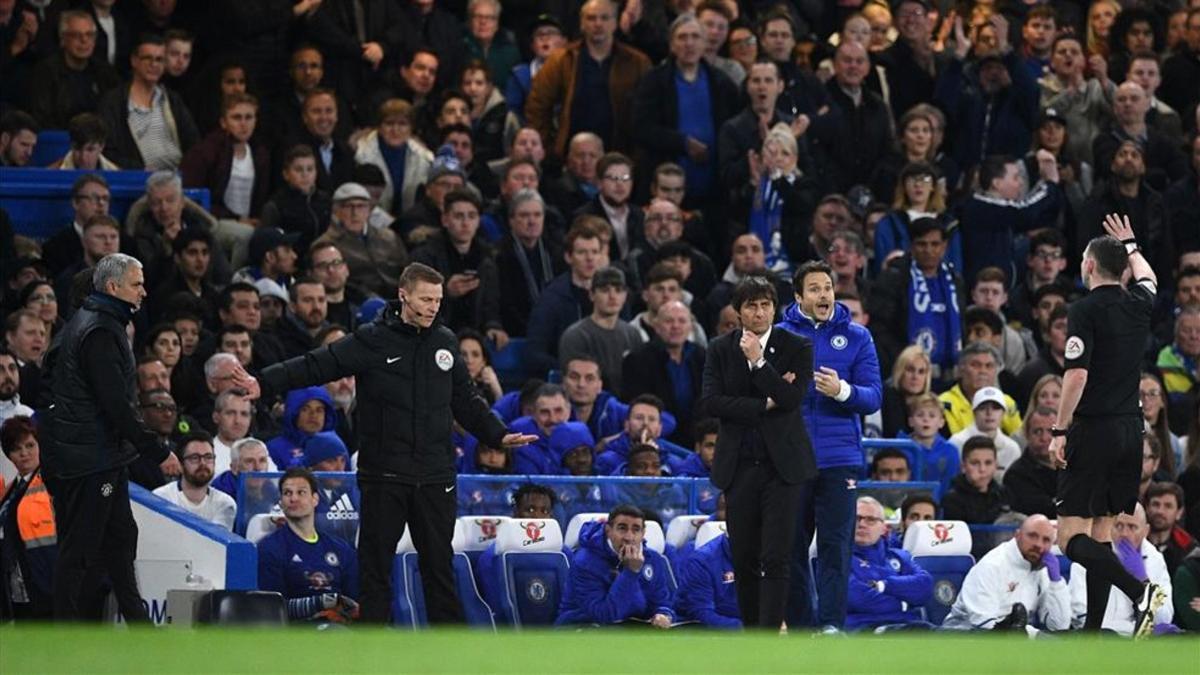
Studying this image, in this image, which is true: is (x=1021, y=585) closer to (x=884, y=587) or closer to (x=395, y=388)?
(x=884, y=587)

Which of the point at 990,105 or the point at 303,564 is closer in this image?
the point at 303,564

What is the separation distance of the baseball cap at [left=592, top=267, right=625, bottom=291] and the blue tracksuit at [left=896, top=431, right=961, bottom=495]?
8.03 ft

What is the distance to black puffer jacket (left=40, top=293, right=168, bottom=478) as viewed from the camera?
13.1m

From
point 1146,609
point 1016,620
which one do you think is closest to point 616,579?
point 1016,620

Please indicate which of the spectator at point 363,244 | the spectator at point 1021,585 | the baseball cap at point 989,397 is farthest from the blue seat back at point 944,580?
the spectator at point 363,244

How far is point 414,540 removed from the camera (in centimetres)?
1363

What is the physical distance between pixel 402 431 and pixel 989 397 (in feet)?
18.9

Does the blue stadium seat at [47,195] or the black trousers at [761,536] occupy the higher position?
the blue stadium seat at [47,195]

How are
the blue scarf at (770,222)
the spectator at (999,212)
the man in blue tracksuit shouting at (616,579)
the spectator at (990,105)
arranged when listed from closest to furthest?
the man in blue tracksuit shouting at (616,579) → the blue scarf at (770,222) → the spectator at (999,212) → the spectator at (990,105)

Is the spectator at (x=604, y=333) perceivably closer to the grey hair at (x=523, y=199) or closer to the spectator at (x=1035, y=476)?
the grey hair at (x=523, y=199)

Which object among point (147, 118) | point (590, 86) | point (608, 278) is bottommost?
point (608, 278)

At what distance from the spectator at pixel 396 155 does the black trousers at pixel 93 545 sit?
22.2 feet

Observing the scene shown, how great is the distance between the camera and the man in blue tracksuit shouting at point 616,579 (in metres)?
15.0

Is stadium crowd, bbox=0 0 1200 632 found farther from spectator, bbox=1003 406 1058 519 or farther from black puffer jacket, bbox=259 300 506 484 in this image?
black puffer jacket, bbox=259 300 506 484
